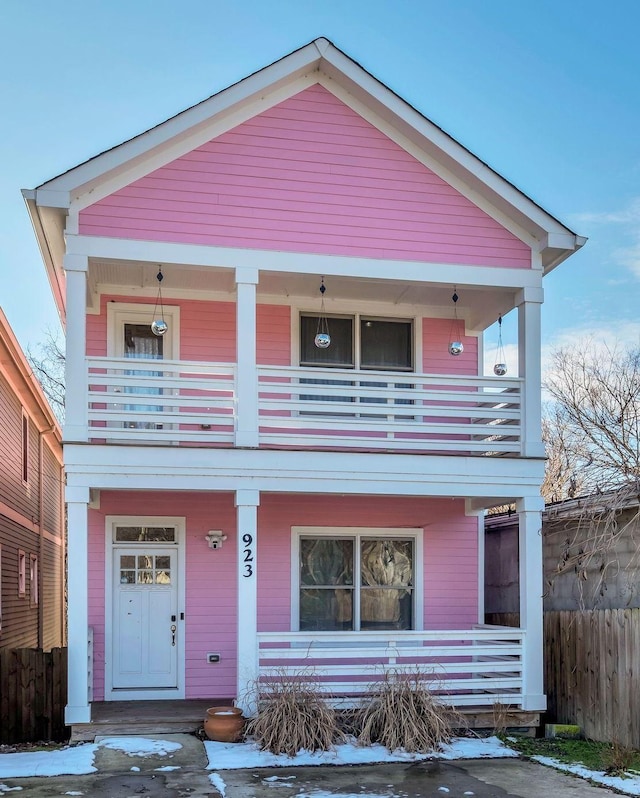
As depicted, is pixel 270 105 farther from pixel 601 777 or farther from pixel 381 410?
pixel 601 777

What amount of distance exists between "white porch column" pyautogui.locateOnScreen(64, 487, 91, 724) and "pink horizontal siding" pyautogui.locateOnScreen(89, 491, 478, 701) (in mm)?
1767

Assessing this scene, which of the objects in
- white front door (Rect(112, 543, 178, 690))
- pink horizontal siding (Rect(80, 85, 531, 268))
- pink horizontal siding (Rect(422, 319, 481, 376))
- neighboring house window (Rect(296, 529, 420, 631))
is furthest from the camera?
pink horizontal siding (Rect(422, 319, 481, 376))

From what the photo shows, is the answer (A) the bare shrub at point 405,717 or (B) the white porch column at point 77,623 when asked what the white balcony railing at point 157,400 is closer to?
(B) the white porch column at point 77,623

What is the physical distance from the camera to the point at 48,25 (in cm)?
1540

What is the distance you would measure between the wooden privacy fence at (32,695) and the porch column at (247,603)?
2.11 meters

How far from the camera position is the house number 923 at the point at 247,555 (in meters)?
10.1

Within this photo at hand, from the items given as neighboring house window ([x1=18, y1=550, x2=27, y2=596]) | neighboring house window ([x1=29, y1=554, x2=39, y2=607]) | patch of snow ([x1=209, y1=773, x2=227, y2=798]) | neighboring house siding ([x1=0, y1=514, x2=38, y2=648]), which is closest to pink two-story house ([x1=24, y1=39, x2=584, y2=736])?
patch of snow ([x1=209, y1=773, x2=227, y2=798])

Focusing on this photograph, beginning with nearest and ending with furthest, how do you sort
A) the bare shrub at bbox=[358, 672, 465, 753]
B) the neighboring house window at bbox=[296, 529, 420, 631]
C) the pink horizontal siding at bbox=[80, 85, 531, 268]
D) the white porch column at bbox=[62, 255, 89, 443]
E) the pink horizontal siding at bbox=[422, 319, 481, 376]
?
the bare shrub at bbox=[358, 672, 465, 753], the white porch column at bbox=[62, 255, 89, 443], the pink horizontal siding at bbox=[80, 85, 531, 268], the neighboring house window at bbox=[296, 529, 420, 631], the pink horizontal siding at bbox=[422, 319, 481, 376]

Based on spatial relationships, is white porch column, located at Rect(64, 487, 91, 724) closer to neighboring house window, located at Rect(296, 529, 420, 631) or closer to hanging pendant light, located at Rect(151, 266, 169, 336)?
hanging pendant light, located at Rect(151, 266, 169, 336)

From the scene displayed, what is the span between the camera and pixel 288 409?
35.1 feet

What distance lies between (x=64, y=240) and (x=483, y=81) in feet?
31.8

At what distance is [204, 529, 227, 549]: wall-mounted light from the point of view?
38.5 feet

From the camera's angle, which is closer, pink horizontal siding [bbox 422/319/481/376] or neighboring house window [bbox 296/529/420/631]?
neighboring house window [bbox 296/529/420/631]

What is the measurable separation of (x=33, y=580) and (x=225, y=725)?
31.7 feet
